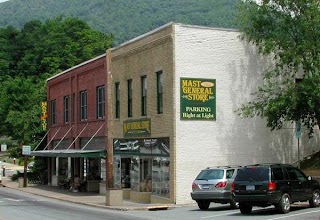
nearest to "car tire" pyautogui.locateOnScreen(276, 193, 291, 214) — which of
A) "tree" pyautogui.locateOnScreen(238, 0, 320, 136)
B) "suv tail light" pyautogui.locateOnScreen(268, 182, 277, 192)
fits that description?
"suv tail light" pyautogui.locateOnScreen(268, 182, 277, 192)

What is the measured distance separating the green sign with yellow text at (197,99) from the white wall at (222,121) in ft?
0.70

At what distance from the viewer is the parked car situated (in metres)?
24.3

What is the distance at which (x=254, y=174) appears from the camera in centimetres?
2173

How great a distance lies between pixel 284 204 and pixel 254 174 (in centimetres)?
145

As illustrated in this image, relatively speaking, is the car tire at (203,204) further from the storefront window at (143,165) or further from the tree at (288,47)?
the tree at (288,47)

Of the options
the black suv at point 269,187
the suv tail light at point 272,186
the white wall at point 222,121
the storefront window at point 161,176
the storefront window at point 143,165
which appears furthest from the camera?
the storefront window at point 143,165

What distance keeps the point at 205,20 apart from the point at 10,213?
161 meters

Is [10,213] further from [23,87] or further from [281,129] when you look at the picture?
[23,87]

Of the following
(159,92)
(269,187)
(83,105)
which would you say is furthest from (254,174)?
(83,105)

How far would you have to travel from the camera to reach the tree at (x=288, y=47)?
86.7 feet

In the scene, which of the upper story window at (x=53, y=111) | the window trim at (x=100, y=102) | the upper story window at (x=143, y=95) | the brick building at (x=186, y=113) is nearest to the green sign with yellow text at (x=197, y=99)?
the brick building at (x=186, y=113)

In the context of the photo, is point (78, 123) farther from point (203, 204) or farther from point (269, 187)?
point (269, 187)

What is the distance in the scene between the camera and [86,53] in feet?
299

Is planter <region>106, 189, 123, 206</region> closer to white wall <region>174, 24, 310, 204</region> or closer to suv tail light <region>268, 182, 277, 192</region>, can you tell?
white wall <region>174, 24, 310, 204</region>
